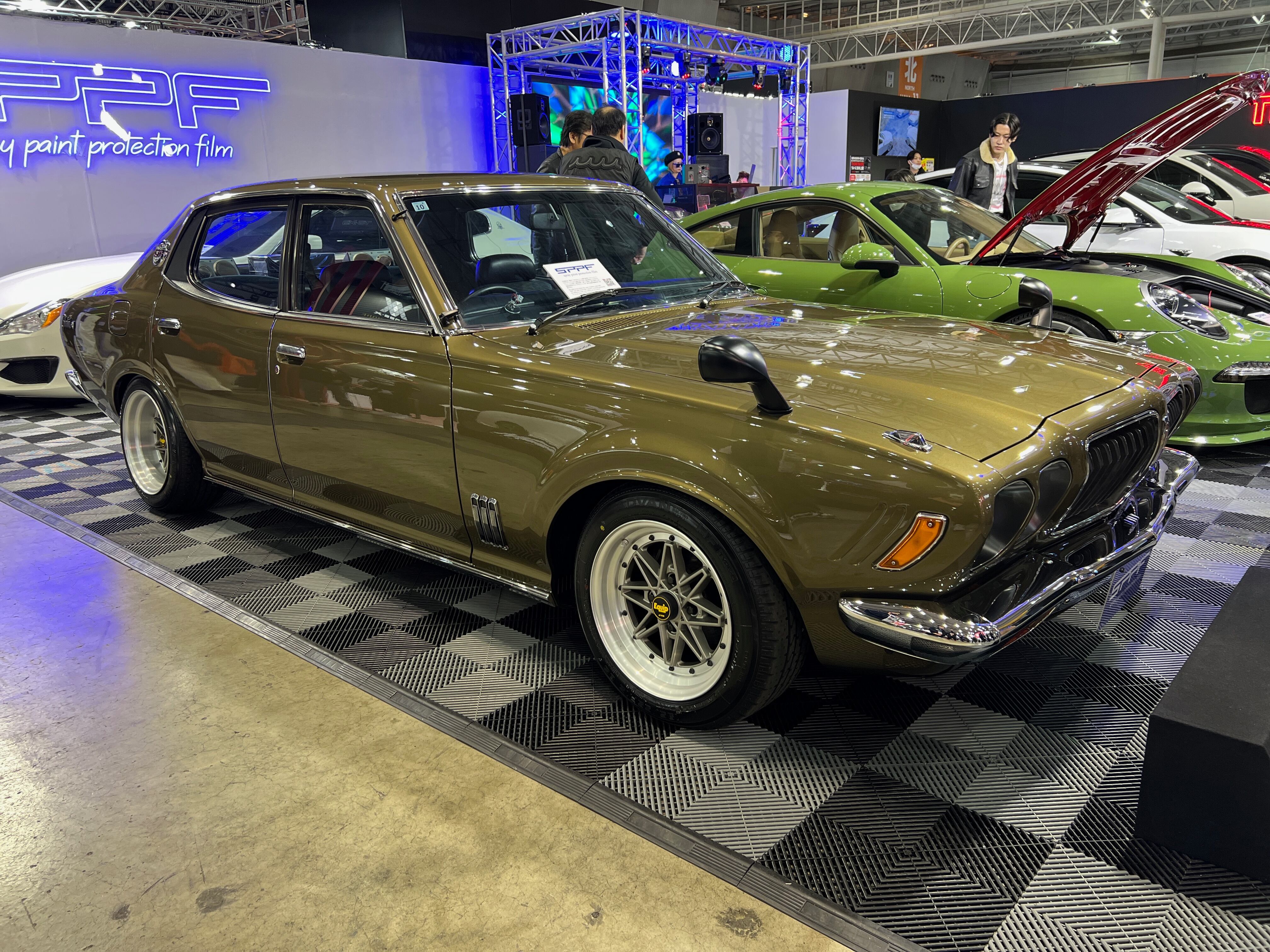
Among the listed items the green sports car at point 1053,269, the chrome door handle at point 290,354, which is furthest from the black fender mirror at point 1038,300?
the chrome door handle at point 290,354

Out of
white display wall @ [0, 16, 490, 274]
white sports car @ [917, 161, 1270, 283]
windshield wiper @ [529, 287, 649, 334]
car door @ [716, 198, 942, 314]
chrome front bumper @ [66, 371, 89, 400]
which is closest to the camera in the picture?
windshield wiper @ [529, 287, 649, 334]

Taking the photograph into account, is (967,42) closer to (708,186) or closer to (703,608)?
(708,186)

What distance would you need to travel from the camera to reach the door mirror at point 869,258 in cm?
436

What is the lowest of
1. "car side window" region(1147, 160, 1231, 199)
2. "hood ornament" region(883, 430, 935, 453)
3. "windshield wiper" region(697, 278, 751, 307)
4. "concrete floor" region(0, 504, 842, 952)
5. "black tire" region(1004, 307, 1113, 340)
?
"concrete floor" region(0, 504, 842, 952)

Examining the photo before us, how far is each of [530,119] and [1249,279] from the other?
31.6 feet

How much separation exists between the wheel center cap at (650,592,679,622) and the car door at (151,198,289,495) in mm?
1760

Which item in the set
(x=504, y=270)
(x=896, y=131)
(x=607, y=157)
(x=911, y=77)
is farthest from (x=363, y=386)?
(x=911, y=77)

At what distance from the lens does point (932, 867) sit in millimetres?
A: 1949

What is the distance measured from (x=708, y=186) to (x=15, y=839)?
10.4 m

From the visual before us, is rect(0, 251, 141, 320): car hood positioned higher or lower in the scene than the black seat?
lower

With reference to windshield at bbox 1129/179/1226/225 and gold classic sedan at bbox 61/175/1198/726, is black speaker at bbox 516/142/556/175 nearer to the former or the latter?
windshield at bbox 1129/179/1226/225

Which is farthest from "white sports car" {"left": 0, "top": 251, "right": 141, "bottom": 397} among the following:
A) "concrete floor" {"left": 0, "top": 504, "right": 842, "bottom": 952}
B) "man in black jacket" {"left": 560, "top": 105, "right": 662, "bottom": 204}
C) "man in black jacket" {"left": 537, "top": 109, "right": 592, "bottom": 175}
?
"concrete floor" {"left": 0, "top": 504, "right": 842, "bottom": 952}

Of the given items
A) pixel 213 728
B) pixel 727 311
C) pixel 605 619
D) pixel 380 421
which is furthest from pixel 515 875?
pixel 727 311

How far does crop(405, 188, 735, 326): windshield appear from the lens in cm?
290
